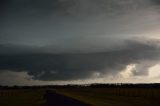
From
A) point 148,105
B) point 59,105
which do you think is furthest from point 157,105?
point 59,105

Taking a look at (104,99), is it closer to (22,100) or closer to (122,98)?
(122,98)

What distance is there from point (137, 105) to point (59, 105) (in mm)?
13063

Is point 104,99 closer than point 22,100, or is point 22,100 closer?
point 104,99

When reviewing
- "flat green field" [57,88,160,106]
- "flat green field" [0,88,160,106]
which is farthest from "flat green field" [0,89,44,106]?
"flat green field" [57,88,160,106]

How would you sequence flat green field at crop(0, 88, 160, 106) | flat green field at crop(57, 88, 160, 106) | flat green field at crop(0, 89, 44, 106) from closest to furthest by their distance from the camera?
1. flat green field at crop(57, 88, 160, 106)
2. flat green field at crop(0, 88, 160, 106)
3. flat green field at crop(0, 89, 44, 106)

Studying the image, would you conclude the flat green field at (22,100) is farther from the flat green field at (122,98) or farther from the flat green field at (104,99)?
the flat green field at (122,98)

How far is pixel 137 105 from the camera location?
47219 mm

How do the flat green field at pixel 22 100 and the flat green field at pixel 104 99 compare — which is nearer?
the flat green field at pixel 104 99

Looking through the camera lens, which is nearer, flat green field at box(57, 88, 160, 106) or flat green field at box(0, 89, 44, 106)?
flat green field at box(57, 88, 160, 106)

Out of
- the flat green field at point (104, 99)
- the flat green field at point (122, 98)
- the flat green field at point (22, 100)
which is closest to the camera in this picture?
the flat green field at point (122, 98)

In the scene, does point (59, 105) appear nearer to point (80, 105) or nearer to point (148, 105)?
point (80, 105)

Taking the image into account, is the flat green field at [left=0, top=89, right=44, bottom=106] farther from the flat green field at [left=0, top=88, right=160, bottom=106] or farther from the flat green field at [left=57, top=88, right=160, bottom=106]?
the flat green field at [left=57, top=88, right=160, bottom=106]

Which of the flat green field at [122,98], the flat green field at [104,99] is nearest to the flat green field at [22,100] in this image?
the flat green field at [104,99]

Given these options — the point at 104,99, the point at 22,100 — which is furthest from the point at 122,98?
the point at 22,100
